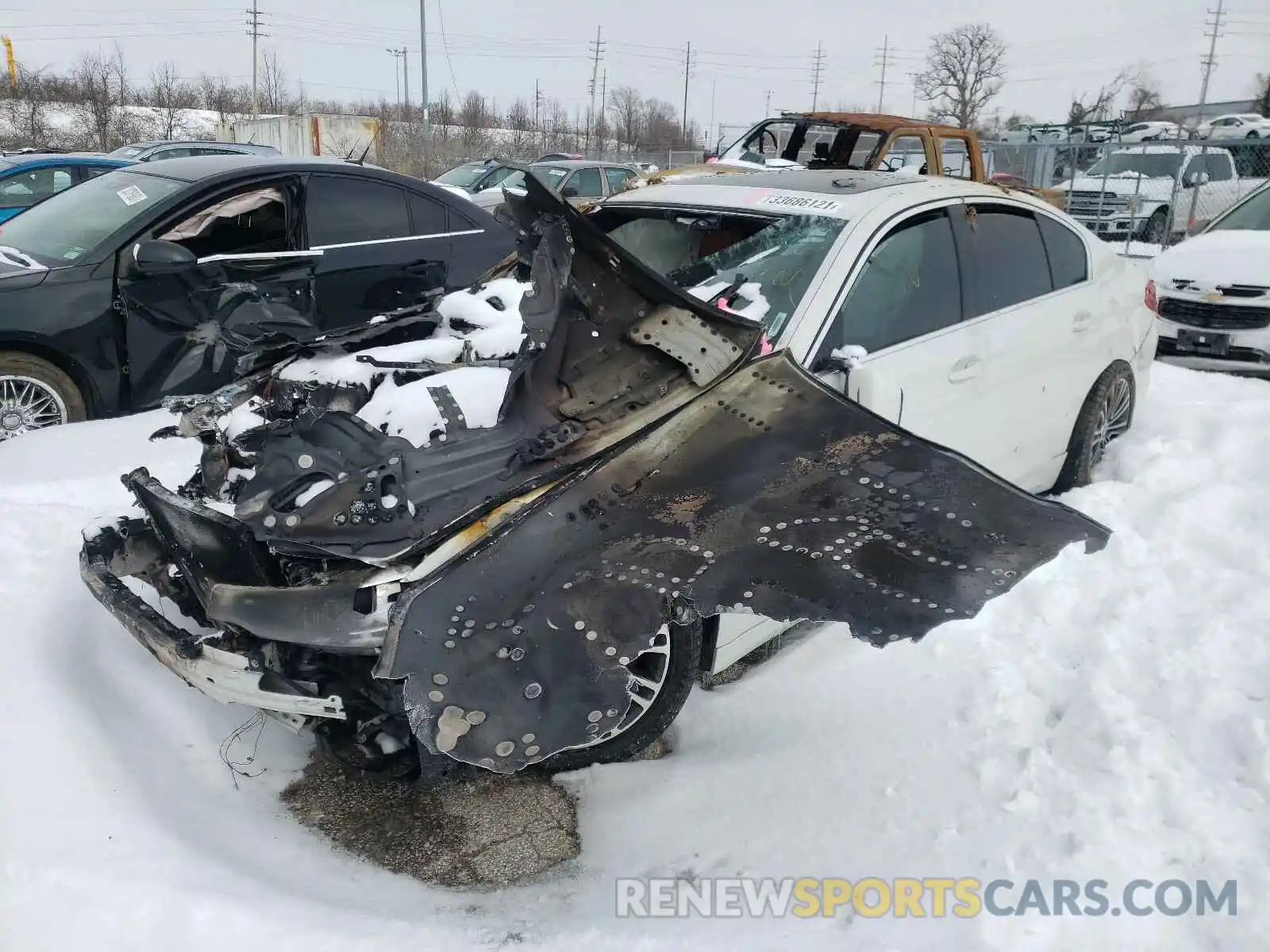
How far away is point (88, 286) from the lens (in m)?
4.76

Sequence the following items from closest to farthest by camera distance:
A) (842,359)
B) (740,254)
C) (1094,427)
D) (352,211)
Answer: (842,359) < (740,254) < (1094,427) < (352,211)

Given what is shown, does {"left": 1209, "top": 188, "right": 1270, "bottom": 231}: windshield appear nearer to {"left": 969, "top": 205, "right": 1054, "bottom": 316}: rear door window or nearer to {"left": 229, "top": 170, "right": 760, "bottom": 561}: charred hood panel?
{"left": 969, "top": 205, "right": 1054, "bottom": 316}: rear door window

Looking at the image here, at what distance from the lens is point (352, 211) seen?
5684mm

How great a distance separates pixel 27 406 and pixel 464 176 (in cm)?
1100

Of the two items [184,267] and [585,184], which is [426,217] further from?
[585,184]

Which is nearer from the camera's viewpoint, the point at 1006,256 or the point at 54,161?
the point at 1006,256

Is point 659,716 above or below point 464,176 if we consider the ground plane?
below

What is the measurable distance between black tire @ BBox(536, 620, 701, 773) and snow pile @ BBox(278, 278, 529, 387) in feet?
3.85

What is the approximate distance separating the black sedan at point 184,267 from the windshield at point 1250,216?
727cm

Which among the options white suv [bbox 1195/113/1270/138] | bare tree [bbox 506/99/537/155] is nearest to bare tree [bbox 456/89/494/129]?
bare tree [bbox 506/99/537/155]

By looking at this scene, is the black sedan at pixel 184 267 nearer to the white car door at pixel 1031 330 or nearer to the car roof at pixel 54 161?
the white car door at pixel 1031 330

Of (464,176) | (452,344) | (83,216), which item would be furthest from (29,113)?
(452,344)

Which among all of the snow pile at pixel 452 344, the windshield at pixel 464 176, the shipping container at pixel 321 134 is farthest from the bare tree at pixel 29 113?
the snow pile at pixel 452 344

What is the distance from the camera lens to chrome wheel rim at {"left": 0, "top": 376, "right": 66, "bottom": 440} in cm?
462
